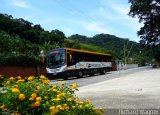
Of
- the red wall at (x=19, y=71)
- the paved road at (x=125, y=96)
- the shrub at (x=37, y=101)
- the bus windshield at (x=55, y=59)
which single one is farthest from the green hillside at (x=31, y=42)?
the shrub at (x=37, y=101)

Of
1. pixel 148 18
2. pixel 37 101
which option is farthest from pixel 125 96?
pixel 148 18

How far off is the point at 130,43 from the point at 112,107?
10953cm

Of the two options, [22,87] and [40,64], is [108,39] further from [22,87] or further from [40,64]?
[22,87]

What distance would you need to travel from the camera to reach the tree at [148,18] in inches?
2633

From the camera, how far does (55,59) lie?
37.6 m

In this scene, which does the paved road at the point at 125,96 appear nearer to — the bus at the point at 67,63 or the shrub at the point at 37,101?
the shrub at the point at 37,101

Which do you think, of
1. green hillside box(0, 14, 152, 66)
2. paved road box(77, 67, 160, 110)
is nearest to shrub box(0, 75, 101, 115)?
paved road box(77, 67, 160, 110)

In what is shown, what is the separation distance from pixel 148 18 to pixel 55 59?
116 feet

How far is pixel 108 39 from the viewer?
12962 centimetres

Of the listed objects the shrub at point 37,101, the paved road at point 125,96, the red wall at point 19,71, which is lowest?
the paved road at point 125,96

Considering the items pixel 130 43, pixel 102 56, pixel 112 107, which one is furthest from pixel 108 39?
pixel 112 107

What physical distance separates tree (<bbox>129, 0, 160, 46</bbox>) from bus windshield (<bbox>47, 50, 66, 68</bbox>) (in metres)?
32.9

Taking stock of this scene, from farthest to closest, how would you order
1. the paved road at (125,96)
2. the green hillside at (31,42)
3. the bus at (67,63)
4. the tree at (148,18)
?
the tree at (148,18) < the green hillside at (31,42) < the bus at (67,63) < the paved road at (125,96)

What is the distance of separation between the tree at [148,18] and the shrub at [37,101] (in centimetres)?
6221
